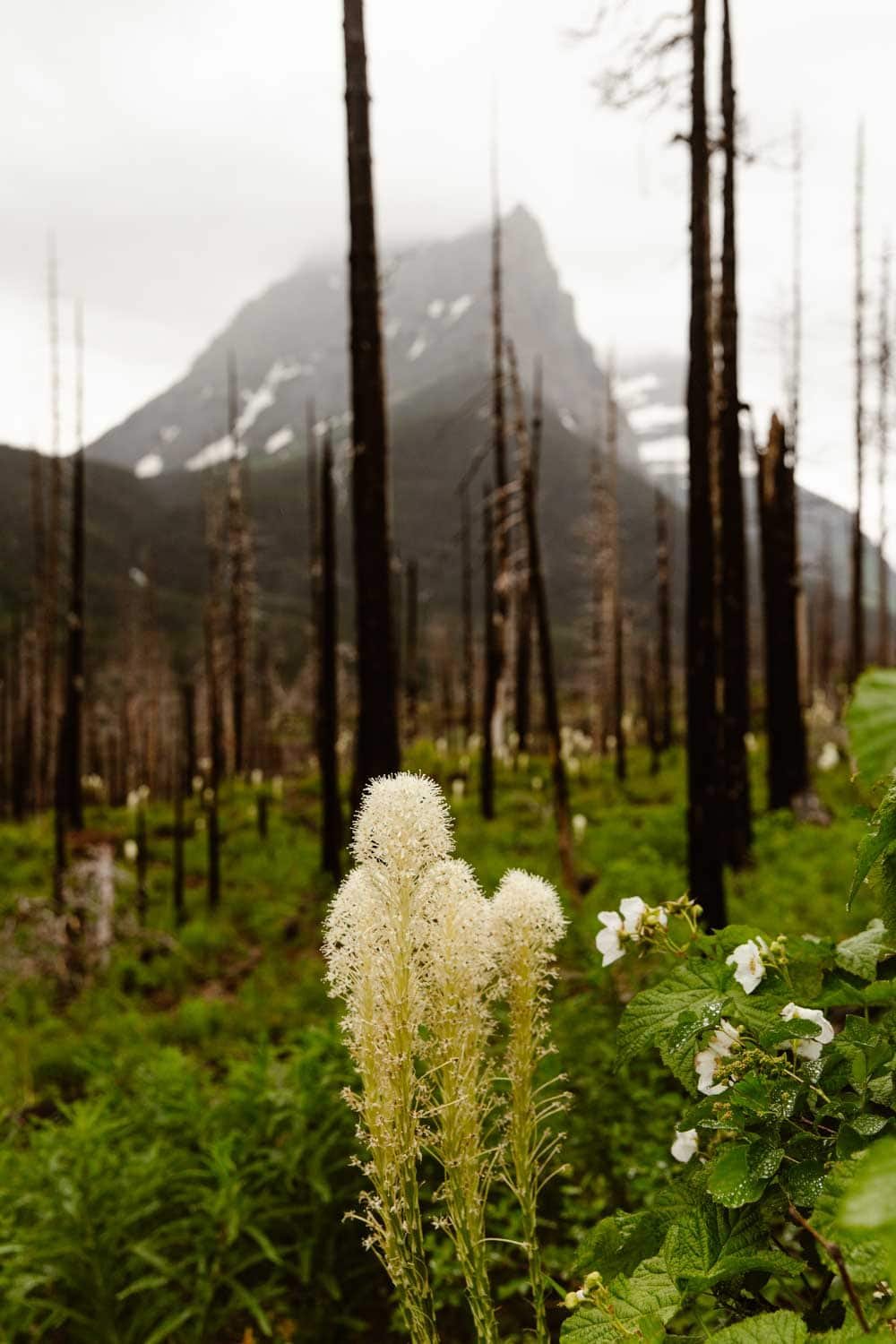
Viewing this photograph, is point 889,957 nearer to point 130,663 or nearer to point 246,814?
point 246,814

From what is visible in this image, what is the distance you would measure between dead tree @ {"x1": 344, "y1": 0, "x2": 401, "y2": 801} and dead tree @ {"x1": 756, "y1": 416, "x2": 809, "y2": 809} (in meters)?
7.05

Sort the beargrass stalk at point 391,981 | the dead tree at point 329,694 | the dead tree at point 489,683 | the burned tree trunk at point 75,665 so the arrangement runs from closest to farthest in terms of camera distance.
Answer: the beargrass stalk at point 391,981 → the dead tree at point 329,694 → the dead tree at point 489,683 → the burned tree trunk at point 75,665

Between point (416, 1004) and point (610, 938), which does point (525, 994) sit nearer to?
point (610, 938)

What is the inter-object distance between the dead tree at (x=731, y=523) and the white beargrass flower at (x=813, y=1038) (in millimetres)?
8783

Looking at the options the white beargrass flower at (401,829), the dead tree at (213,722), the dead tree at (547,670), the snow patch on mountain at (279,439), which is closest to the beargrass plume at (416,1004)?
the white beargrass flower at (401,829)

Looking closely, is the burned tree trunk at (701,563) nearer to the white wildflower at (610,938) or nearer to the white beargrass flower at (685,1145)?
the white beargrass flower at (685,1145)

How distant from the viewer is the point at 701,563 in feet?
24.0

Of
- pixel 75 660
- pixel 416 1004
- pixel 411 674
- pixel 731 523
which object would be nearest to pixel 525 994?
pixel 416 1004

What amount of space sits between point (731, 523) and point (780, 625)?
2052 mm

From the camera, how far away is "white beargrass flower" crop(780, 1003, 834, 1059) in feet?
4.32

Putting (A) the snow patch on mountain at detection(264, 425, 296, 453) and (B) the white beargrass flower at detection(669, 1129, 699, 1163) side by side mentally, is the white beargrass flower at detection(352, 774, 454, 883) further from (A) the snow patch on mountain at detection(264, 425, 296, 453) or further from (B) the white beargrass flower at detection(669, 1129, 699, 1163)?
(A) the snow patch on mountain at detection(264, 425, 296, 453)

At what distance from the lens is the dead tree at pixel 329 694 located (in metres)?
11.8

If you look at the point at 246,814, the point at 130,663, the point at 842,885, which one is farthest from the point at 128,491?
the point at 842,885

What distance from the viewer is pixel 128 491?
135 meters
